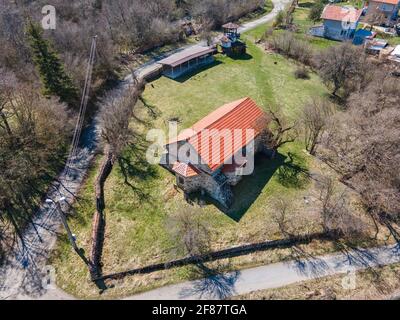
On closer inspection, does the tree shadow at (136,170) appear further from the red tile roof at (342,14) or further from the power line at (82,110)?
the red tile roof at (342,14)

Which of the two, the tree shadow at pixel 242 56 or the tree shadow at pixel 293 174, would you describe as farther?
the tree shadow at pixel 242 56

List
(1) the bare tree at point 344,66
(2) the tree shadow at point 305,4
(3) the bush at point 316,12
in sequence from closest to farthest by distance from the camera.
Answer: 1. (1) the bare tree at point 344,66
2. (3) the bush at point 316,12
3. (2) the tree shadow at point 305,4

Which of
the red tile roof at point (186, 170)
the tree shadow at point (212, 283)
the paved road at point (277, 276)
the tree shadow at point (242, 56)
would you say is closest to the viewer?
the tree shadow at point (212, 283)

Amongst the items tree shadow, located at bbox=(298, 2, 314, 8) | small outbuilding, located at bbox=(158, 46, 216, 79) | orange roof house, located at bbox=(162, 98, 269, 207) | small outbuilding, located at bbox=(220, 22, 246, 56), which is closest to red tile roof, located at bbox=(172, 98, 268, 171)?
orange roof house, located at bbox=(162, 98, 269, 207)

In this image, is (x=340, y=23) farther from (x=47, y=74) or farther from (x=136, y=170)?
(x=47, y=74)

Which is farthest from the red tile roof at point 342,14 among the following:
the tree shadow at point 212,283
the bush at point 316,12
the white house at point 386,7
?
the tree shadow at point 212,283

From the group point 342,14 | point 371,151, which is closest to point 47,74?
point 371,151
